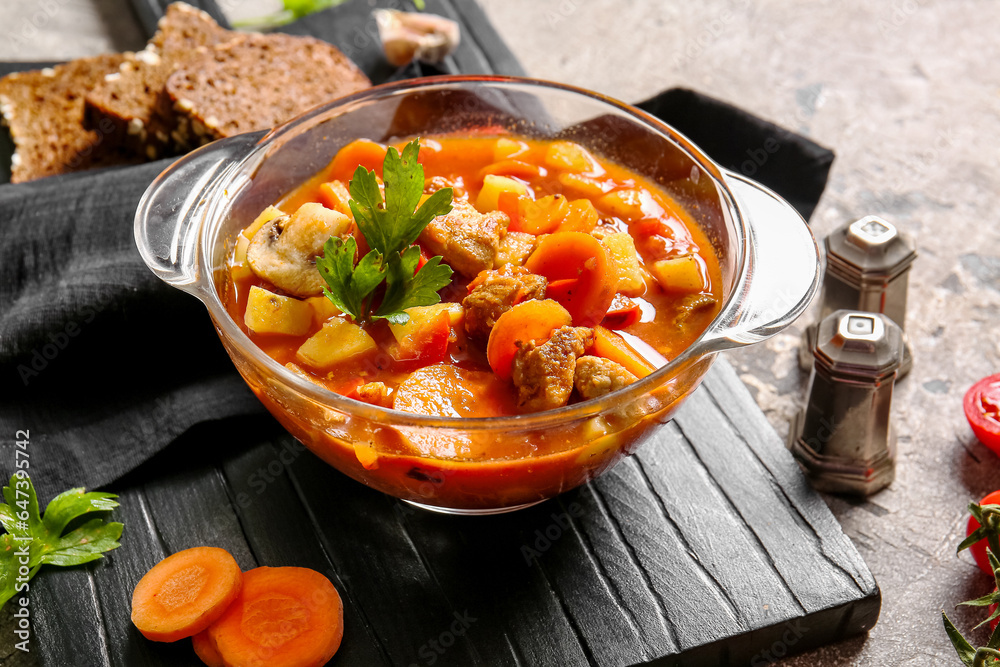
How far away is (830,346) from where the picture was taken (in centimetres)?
250

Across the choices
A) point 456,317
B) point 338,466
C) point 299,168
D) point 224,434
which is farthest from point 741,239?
point 224,434

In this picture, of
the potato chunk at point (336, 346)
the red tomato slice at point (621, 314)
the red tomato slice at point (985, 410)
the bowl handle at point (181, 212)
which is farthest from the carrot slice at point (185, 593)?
the red tomato slice at point (985, 410)

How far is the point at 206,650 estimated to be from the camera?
2123mm

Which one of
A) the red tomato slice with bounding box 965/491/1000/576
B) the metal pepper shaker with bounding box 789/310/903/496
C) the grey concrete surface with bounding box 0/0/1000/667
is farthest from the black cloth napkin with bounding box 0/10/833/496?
the red tomato slice with bounding box 965/491/1000/576

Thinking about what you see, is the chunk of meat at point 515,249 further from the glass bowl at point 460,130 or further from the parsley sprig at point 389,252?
the glass bowl at point 460,130

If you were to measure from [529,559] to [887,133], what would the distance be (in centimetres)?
263

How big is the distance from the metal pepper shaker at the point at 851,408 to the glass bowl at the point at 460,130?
0.37 m

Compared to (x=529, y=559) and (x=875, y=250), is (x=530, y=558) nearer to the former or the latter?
(x=529, y=559)

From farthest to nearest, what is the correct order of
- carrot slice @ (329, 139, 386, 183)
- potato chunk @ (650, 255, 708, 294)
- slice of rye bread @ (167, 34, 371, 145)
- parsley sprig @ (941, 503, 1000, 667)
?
slice of rye bread @ (167, 34, 371, 145)
carrot slice @ (329, 139, 386, 183)
potato chunk @ (650, 255, 708, 294)
parsley sprig @ (941, 503, 1000, 667)

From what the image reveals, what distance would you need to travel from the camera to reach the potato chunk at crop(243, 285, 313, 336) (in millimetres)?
2285

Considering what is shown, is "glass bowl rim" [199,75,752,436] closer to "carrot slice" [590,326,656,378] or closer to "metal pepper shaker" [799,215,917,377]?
"carrot slice" [590,326,656,378]

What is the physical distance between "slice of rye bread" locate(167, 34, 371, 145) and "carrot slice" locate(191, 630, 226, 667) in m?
1.88

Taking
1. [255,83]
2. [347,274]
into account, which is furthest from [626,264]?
[255,83]

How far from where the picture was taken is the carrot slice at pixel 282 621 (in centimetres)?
209
